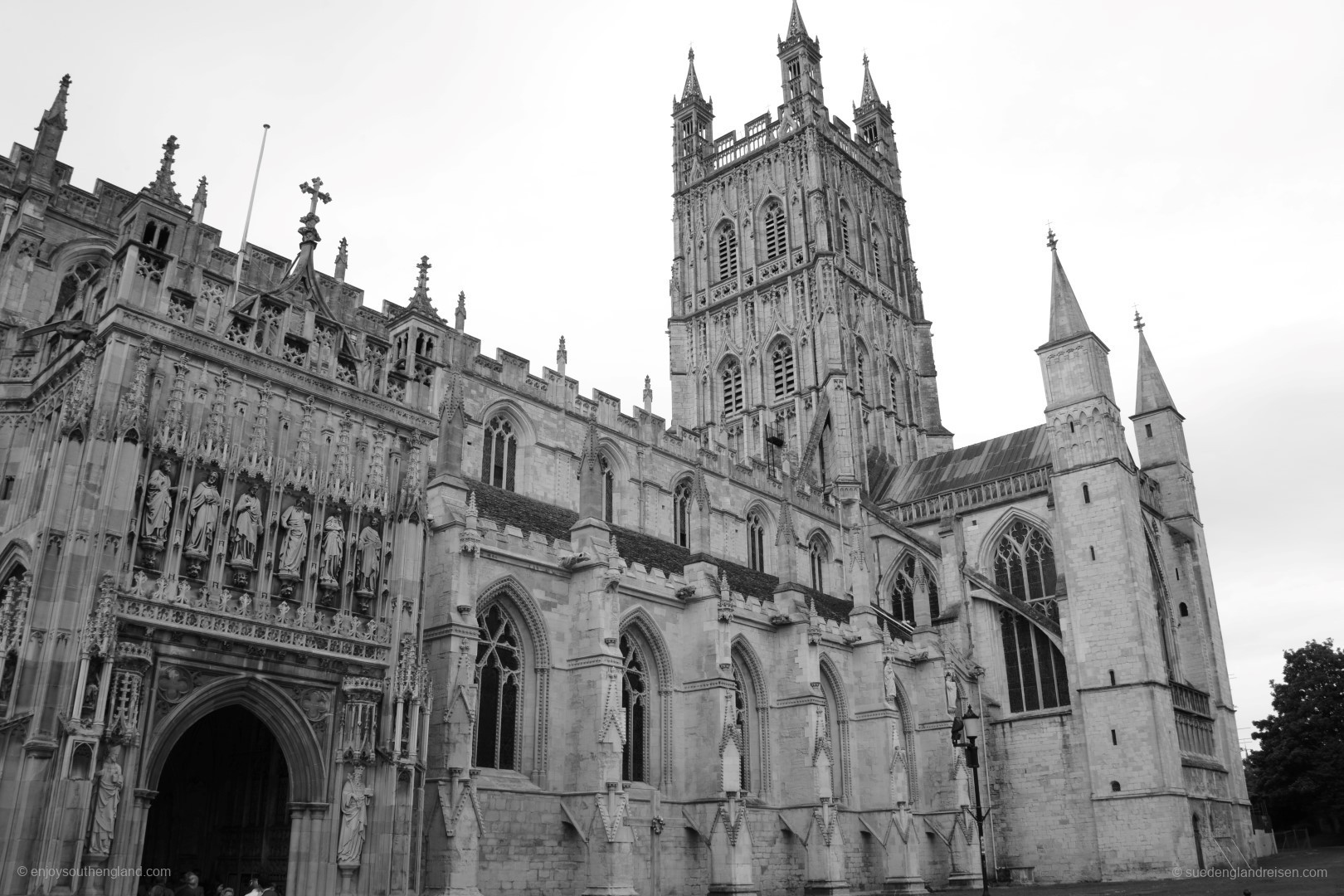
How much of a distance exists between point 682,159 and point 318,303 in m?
44.4

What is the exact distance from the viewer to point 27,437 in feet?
61.4

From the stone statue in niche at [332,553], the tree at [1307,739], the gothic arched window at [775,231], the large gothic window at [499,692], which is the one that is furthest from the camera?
the gothic arched window at [775,231]

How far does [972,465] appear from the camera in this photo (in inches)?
1868

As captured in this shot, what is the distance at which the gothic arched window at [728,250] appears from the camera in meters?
57.0

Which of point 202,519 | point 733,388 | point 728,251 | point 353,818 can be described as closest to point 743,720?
point 353,818

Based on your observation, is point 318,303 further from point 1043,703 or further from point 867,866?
point 1043,703

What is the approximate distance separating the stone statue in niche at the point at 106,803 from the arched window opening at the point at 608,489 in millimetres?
20603

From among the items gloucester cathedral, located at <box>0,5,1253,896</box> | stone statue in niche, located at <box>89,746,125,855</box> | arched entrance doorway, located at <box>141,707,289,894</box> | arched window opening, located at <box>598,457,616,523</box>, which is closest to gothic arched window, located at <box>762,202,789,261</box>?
gloucester cathedral, located at <box>0,5,1253,896</box>

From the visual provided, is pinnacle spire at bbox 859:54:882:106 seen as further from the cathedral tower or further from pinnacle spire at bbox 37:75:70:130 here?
pinnacle spire at bbox 37:75:70:130

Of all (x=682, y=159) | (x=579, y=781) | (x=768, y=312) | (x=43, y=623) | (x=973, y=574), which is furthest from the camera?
(x=682, y=159)

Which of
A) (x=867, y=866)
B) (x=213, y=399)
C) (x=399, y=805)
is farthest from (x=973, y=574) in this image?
(x=213, y=399)

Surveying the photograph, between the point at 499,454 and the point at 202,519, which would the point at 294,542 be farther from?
the point at 499,454

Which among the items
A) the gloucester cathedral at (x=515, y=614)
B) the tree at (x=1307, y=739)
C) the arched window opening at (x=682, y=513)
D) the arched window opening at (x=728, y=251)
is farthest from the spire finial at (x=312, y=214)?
the tree at (x=1307, y=739)

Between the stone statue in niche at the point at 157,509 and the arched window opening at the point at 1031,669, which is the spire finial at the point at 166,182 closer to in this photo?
the stone statue in niche at the point at 157,509
